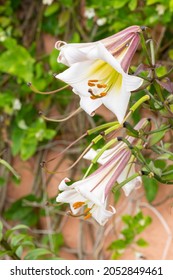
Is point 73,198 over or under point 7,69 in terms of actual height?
under

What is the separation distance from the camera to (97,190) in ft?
2.24

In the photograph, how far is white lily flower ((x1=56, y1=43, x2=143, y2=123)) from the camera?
639 millimetres

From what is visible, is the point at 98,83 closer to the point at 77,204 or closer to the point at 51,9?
the point at 77,204

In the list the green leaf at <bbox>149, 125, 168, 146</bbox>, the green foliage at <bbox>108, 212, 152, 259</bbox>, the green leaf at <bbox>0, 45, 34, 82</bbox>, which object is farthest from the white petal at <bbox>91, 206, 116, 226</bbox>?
the green leaf at <bbox>0, 45, 34, 82</bbox>

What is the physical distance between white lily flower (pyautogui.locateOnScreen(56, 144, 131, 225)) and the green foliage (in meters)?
0.85

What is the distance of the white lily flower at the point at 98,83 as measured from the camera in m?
0.64

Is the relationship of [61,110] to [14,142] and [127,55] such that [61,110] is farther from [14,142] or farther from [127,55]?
[127,55]

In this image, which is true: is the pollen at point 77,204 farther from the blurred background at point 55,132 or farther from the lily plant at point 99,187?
the blurred background at point 55,132

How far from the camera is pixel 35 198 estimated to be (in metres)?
1.87

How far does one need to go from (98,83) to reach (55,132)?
1048mm

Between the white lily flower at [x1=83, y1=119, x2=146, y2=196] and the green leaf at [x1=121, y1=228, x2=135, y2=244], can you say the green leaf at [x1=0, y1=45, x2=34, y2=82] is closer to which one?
the green leaf at [x1=121, y1=228, x2=135, y2=244]

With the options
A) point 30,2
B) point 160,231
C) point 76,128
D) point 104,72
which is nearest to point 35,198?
point 76,128

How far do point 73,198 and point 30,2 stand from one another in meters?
1.34

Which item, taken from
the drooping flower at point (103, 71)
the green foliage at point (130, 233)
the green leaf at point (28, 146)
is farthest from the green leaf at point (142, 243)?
the drooping flower at point (103, 71)
